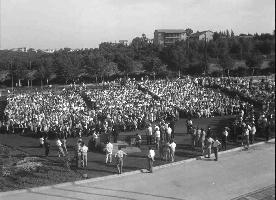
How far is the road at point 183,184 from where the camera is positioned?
51.7ft

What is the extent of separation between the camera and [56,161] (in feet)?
68.3

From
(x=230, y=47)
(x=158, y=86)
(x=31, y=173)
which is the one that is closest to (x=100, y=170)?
(x=31, y=173)

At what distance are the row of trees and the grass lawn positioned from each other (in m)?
20.3

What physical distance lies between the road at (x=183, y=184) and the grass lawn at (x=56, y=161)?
938 mm

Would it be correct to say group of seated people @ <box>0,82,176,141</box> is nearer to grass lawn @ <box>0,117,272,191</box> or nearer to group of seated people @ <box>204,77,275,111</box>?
grass lawn @ <box>0,117,272,191</box>

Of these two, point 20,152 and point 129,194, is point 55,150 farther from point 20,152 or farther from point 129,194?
point 129,194

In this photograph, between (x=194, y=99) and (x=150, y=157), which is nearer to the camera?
(x=150, y=157)

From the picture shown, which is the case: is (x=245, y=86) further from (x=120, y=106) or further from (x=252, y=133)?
(x=252, y=133)

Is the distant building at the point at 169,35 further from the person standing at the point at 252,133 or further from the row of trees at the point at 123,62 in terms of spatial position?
the person standing at the point at 252,133

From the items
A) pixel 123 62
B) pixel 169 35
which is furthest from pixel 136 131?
pixel 169 35

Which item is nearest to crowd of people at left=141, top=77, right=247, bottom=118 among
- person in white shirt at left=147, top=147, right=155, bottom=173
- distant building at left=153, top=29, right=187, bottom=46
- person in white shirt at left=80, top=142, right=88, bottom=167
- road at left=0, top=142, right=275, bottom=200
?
road at left=0, top=142, right=275, bottom=200

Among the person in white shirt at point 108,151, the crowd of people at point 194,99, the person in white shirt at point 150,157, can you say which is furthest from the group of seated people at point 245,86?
the person in white shirt at point 150,157

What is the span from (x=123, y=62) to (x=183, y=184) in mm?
37546

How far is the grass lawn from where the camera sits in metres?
17.6
